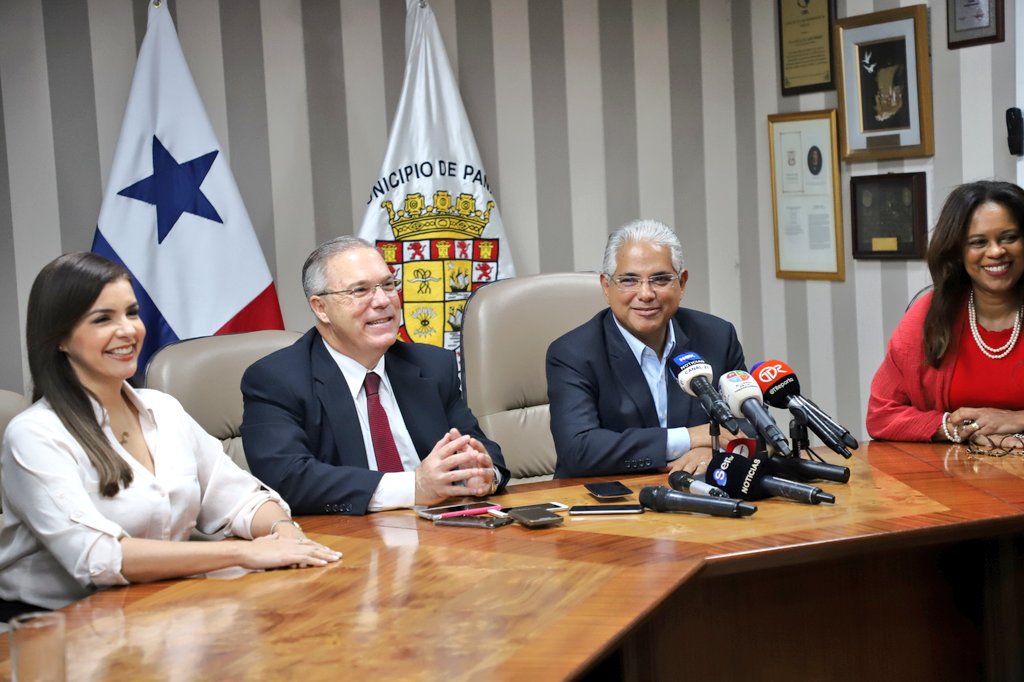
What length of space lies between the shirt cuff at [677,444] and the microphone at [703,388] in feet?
0.98

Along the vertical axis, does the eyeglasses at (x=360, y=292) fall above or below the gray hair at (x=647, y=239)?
below

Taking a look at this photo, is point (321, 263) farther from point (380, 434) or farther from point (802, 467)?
point (802, 467)

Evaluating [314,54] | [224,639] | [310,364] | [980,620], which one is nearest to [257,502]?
[310,364]

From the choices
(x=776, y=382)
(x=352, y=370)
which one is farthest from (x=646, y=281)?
(x=352, y=370)

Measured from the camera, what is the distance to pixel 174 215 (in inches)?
153

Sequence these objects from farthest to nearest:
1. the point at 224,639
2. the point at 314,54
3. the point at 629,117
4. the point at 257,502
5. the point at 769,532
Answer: the point at 629,117 < the point at 314,54 < the point at 257,502 < the point at 769,532 < the point at 224,639

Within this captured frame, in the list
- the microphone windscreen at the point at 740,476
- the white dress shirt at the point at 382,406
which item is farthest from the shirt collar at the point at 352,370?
the microphone windscreen at the point at 740,476

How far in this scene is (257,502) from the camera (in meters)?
2.34

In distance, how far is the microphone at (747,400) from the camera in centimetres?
231

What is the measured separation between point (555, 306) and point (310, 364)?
0.90 metres

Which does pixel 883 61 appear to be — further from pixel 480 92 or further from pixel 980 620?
pixel 980 620

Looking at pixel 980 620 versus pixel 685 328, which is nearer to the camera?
pixel 980 620

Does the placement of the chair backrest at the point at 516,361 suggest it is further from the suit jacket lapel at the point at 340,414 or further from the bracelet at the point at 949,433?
the bracelet at the point at 949,433

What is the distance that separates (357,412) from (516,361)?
68 cm
